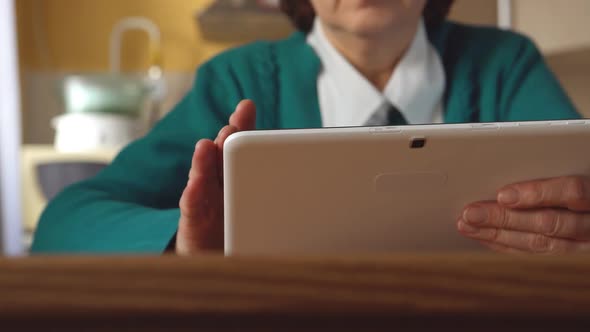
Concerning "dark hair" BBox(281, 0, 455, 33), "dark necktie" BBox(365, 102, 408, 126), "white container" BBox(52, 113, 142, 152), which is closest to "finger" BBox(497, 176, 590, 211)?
"dark necktie" BBox(365, 102, 408, 126)

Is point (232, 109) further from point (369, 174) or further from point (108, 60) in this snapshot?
point (108, 60)

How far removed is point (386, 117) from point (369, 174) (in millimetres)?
345

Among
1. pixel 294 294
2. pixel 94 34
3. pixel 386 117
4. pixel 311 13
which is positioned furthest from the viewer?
pixel 94 34

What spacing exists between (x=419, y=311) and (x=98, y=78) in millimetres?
1106

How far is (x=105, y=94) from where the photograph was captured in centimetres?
115

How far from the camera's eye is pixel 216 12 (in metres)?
1.14

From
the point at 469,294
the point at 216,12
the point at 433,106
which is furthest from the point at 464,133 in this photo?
the point at 216,12

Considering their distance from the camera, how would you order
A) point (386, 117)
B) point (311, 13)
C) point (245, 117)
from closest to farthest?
Answer: point (245, 117) < point (386, 117) < point (311, 13)

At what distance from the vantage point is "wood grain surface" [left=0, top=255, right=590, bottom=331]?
177mm

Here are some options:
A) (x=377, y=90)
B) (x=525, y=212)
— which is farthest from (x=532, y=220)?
(x=377, y=90)

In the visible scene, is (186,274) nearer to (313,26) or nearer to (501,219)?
(501,219)

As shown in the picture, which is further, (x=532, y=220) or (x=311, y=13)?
(x=311, y=13)

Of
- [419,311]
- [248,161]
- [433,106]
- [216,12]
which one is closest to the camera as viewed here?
[419,311]

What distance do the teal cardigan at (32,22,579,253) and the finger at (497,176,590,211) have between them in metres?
0.23
